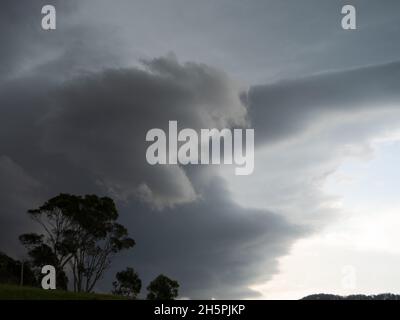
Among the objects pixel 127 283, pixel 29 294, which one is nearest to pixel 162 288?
pixel 127 283

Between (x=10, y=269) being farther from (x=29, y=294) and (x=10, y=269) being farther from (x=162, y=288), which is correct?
(x=29, y=294)

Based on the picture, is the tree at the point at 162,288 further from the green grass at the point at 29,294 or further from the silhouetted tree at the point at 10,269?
the green grass at the point at 29,294

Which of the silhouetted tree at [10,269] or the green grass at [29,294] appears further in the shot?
the silhouetted tree at [10,269]

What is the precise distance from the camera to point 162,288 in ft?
305

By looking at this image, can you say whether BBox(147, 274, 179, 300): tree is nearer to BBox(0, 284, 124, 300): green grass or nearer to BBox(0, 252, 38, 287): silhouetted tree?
BBox(0, 252, 38, 287): silhouetted tree

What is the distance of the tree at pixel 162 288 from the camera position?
9206 centimetres

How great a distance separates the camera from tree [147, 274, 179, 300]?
302 ft
